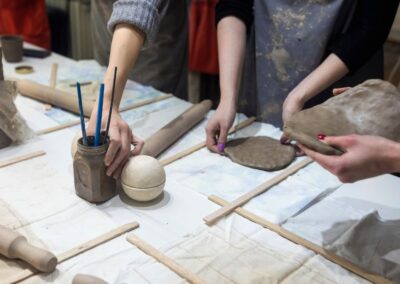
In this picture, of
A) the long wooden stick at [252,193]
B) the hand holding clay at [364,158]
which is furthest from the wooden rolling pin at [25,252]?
the hand holding clay at [364,158]

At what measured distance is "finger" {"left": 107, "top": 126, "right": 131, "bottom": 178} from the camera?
0.99 m

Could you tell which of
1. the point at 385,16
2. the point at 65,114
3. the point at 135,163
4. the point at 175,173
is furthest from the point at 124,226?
the point at 385,16

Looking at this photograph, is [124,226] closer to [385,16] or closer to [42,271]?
[42,271]

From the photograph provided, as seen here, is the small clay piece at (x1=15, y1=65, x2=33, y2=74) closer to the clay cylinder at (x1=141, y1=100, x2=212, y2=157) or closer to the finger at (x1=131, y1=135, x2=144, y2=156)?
the clay cylinder at (x1=141, y1=100, x2=212, y2=157)

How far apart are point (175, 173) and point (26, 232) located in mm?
436

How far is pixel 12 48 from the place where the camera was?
1984 millimetres

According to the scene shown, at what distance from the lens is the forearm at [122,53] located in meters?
1.19

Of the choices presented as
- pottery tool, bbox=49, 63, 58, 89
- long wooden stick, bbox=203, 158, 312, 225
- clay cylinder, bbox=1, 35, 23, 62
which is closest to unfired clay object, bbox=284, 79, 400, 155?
long wooden stick, bbox=203, 158, 312, 225

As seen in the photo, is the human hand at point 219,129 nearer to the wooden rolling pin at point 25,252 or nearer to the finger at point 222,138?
the finger at point 222,138

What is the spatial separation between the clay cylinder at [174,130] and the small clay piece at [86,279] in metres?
0.50

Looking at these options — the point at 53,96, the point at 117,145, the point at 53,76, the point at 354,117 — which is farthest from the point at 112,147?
the point at 53,76

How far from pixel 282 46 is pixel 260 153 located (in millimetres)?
429

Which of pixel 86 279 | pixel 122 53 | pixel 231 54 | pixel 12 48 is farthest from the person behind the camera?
pixel 12 48

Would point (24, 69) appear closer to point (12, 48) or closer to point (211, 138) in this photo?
point (12, 48)
